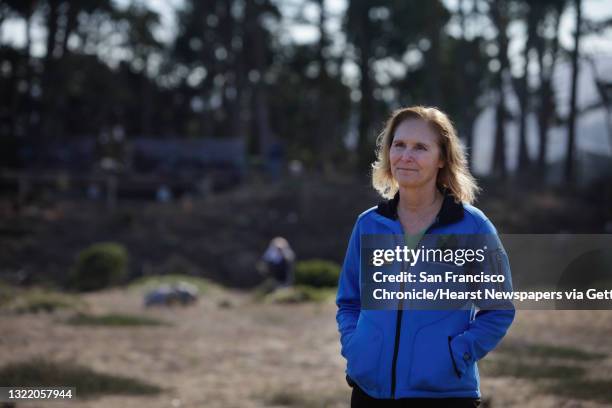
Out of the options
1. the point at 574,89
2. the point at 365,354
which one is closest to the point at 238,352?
the point at 365,354

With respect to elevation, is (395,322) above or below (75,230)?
above

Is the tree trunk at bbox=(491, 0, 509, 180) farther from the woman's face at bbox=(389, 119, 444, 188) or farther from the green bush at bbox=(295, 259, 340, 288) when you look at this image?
the woman's face at bbox=(389, 119, 444, 188)

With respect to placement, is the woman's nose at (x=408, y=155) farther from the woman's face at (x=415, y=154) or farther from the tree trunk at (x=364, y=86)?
the tree trunk at (x=364, y=86)

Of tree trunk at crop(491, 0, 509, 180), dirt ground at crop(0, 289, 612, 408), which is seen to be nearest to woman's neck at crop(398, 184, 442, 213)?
dirt ground at crop(0, 289, 612, 408)

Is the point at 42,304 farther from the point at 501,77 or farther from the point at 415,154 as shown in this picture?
the point at 501,77

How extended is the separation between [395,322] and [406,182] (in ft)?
1.87

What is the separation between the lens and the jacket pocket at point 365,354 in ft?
10.9

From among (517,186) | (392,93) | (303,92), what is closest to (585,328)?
(517,186)

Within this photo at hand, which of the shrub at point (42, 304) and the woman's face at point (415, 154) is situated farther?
the shrub at point (42, 304)

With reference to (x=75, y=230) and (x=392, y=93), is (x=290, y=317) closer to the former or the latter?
(x=75, y=230)

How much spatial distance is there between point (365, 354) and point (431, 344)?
0.87 feet

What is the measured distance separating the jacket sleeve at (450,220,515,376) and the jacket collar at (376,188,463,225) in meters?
0.11

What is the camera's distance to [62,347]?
11.0 metres

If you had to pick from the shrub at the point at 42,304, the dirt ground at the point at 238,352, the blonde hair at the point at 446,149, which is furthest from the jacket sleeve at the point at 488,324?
the shrub at the point at 42,304
